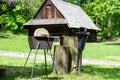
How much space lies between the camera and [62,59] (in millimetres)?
12578

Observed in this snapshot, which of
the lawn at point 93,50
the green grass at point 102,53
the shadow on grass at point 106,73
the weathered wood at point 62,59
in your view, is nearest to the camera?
the shadow on grass at point 106,73

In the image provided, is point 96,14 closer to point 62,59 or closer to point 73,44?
point 73,44

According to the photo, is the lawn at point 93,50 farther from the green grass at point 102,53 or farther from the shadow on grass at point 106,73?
the shadow on grass at point 106,73

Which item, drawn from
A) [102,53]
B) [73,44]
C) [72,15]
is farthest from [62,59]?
[72,15]

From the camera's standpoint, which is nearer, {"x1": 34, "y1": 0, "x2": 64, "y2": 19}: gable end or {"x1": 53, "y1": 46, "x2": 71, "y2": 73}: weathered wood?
{"x1": 53, "y1": 46, "x2": 71, "y2": 73}: weathered wood

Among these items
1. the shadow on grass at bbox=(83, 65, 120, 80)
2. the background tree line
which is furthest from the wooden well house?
the shadow on grass at bbox=(83, 65, 120, 80)

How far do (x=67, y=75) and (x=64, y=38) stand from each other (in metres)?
1.62

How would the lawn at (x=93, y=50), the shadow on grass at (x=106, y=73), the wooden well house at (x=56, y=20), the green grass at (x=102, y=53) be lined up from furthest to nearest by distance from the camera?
the wooden well house at (x=56, y=20) → the lawn at (x=93, y=50) → the green grass at (x=102, y=53) → the shadow on grass at (x=106, y=73)

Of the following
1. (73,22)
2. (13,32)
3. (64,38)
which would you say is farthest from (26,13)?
(64,38)

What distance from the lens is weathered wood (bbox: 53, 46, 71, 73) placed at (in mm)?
12508

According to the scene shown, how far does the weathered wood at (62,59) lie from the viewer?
1251 centimetres

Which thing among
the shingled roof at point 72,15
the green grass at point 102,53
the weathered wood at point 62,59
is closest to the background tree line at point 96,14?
the shingled roof at point 72,15

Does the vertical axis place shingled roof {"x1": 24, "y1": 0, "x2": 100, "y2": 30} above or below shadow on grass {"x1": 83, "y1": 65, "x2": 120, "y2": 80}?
below

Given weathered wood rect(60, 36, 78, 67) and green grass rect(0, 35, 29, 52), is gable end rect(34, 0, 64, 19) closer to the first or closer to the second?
green grass rect(0, 35, 29, 52)
